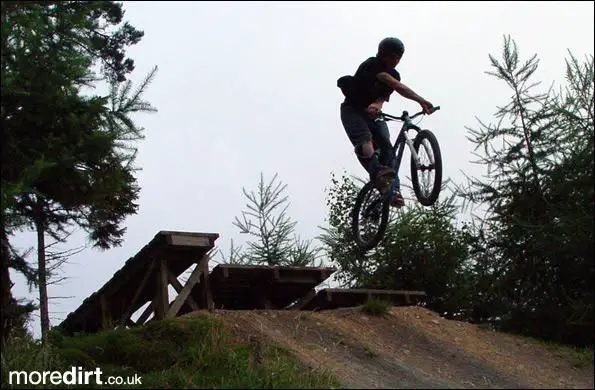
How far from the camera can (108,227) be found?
605 inches

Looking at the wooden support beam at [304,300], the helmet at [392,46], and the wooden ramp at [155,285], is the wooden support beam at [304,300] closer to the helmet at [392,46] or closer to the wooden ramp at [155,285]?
the wooden ramp at [155,285]

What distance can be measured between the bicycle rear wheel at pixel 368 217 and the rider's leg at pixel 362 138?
44cm

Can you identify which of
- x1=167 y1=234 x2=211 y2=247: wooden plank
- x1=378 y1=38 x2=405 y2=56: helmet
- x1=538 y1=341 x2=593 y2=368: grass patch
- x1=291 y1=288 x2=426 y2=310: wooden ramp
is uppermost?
x1=378 y1=38 x2=405 y2=56: helmet

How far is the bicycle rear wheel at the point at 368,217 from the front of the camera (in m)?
11.4

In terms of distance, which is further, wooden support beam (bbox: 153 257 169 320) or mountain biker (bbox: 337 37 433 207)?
wooden support beam (bbox: 153 257 169 320)

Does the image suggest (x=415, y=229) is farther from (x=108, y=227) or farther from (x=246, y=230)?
(x=108, y=227)

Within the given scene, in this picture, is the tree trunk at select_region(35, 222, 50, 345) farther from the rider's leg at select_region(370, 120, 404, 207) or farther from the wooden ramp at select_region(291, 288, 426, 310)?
the rider's leg at select_region(370, 120, 404, 207)

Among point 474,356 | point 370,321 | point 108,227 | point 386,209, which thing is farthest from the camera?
point 108,227

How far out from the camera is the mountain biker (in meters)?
10.7

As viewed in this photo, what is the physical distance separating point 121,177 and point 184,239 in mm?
1341

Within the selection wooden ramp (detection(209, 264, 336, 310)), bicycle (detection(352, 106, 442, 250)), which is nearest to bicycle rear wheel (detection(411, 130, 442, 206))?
bicycle (detection(352, 106, 442, 250))

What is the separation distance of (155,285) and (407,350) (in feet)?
A: 15.3

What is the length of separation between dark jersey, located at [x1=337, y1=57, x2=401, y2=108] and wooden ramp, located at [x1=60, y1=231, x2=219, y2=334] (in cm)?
345

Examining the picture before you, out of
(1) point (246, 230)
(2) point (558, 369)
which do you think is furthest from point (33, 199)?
(2) point (558, 369)
